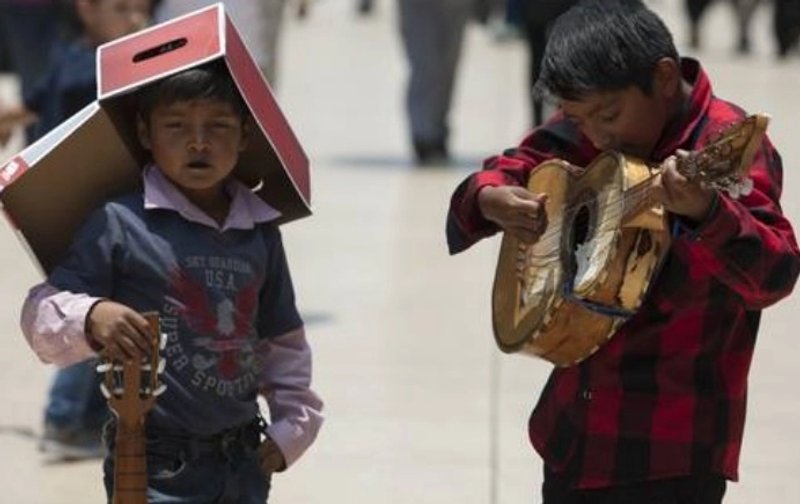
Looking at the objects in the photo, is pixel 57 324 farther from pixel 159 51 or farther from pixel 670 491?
pixel 670 491

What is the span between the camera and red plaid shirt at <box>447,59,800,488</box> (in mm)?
3840

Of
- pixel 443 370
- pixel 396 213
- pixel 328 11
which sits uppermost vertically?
pixel 443 370

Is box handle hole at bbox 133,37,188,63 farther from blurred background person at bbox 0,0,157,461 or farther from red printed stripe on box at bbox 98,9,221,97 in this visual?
blurred background person at bbox 0,0,157,461

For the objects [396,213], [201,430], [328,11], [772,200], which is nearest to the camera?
[772,200]

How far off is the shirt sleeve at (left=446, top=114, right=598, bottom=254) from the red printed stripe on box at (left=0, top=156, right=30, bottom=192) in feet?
2.58

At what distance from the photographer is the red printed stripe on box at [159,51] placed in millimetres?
4082

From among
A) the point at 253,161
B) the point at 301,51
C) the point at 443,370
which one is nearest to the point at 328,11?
the point at 301,51

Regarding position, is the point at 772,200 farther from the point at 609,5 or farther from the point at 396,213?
the point at 396,213

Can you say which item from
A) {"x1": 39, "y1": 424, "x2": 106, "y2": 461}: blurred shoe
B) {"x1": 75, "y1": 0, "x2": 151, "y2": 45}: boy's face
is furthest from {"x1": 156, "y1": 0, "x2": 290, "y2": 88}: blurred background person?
{"x1": 39, "y1": 424, "x2": 106, "y2": 461}: blurred shoe

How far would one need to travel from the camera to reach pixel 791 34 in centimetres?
2209

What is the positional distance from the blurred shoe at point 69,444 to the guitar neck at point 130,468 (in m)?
2.70

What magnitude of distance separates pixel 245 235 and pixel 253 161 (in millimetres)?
217

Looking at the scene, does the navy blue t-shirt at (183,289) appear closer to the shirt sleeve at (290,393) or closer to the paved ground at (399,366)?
the shirt sleeve at (290,393)

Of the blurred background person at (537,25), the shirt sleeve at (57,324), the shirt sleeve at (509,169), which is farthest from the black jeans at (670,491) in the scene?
the blurred background person at (537,25)
